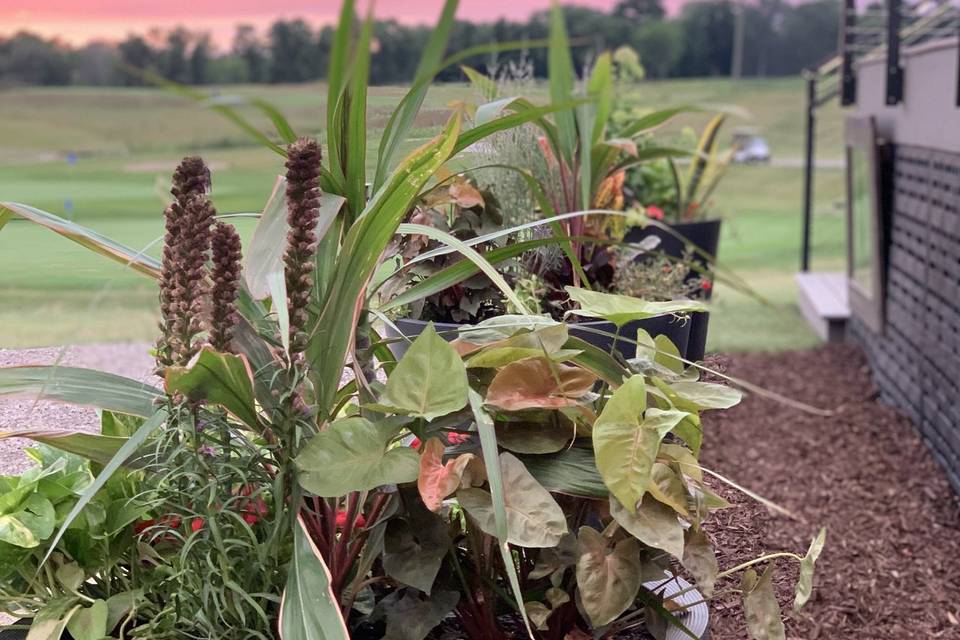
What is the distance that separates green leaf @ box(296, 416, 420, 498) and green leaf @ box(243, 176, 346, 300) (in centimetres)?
18

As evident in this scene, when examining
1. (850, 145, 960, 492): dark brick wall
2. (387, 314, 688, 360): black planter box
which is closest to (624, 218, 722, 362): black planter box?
(850, 145, 960, 492): dark brick wall

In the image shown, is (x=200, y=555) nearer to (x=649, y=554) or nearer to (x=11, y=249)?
(x=649, y=554)

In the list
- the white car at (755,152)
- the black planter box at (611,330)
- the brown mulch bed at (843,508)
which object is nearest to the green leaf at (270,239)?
the black planter box at (611,330)

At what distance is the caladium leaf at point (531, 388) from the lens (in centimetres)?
105

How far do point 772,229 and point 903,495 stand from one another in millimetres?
8727

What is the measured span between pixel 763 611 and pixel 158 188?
86 cm

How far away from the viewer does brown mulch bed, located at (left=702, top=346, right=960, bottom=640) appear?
2.24m

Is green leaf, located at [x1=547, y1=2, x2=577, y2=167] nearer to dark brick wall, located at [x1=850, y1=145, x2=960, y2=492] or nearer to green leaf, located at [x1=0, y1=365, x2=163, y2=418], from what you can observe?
green leaf, located at [x1=0, y1=365, x2=163, y2=418]

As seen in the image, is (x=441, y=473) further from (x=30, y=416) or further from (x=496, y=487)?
(x=30, y=416)

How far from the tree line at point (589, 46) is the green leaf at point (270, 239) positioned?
4.07 meters

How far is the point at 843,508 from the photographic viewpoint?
3121mm

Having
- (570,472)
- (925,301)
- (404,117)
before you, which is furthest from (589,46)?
(570,472)

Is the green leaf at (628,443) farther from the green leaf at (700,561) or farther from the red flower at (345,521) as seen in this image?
the red flower at (345,521)

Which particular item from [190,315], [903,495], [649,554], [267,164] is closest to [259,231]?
[190,315]
